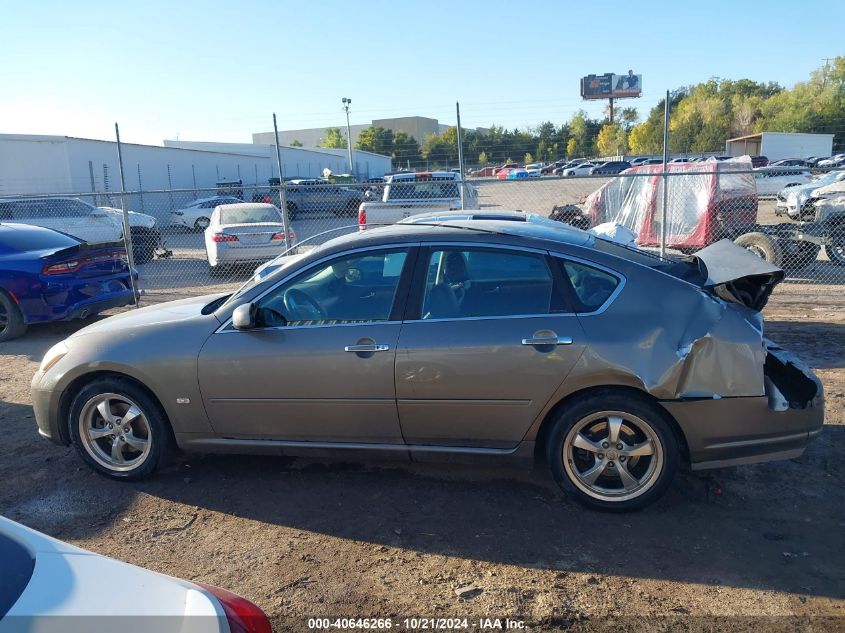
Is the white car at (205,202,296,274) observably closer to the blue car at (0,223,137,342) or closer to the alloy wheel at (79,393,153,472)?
the blue car at (0,223,137,342)

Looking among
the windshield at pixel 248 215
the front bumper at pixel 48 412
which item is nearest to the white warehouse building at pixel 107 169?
the windshield at pixel 248 215

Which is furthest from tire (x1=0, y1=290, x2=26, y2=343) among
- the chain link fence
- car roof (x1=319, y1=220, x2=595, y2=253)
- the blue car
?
car roof (x1=319, y1=220, x2=595, y2=253)

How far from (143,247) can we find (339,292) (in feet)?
42.8

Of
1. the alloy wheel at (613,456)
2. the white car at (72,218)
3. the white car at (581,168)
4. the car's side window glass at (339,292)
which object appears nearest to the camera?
the alloy wheel at (613,456)

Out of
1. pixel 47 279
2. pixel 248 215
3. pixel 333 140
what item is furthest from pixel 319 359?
pixel 333 140

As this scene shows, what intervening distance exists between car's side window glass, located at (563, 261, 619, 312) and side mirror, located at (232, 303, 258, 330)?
6.19 feet

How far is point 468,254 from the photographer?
13.5 ft

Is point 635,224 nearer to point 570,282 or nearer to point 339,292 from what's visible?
point 570,282

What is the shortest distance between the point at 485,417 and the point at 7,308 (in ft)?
24.1

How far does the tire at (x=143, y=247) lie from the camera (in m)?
15.5

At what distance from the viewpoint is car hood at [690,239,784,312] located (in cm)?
397

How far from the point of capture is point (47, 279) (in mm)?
8391

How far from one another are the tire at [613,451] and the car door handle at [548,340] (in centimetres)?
35

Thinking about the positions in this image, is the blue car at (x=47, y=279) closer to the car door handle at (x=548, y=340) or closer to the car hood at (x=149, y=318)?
the car hood at (x=149, y=318)
